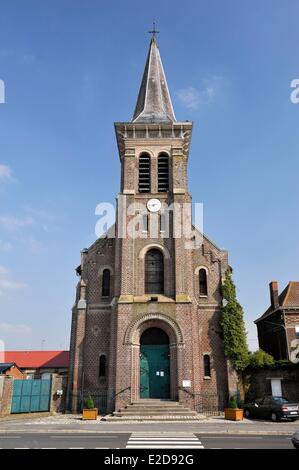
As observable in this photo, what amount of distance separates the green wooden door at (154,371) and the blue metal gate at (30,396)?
646 cm

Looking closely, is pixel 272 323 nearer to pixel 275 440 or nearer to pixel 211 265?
pixel 211 265

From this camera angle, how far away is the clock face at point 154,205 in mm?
27250

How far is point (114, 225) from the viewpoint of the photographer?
28516 millimetres

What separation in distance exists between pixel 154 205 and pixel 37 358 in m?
30.2

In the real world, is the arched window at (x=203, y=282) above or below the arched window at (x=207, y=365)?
above

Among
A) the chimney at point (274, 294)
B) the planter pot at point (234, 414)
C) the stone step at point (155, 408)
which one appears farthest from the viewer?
the chimney at point (274, 294)

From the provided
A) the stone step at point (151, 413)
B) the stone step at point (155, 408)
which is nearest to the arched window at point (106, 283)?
the stone step at point (155, 408)

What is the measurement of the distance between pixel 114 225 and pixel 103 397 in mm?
11964

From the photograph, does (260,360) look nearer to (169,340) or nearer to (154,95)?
(169,340)

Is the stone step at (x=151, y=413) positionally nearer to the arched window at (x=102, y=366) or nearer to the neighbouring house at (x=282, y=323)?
the arched window at (x=102, y=366)

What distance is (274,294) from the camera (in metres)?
32.7

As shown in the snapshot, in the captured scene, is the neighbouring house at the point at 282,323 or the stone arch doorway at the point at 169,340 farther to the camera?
the neighbouring house at the point at 282,323
